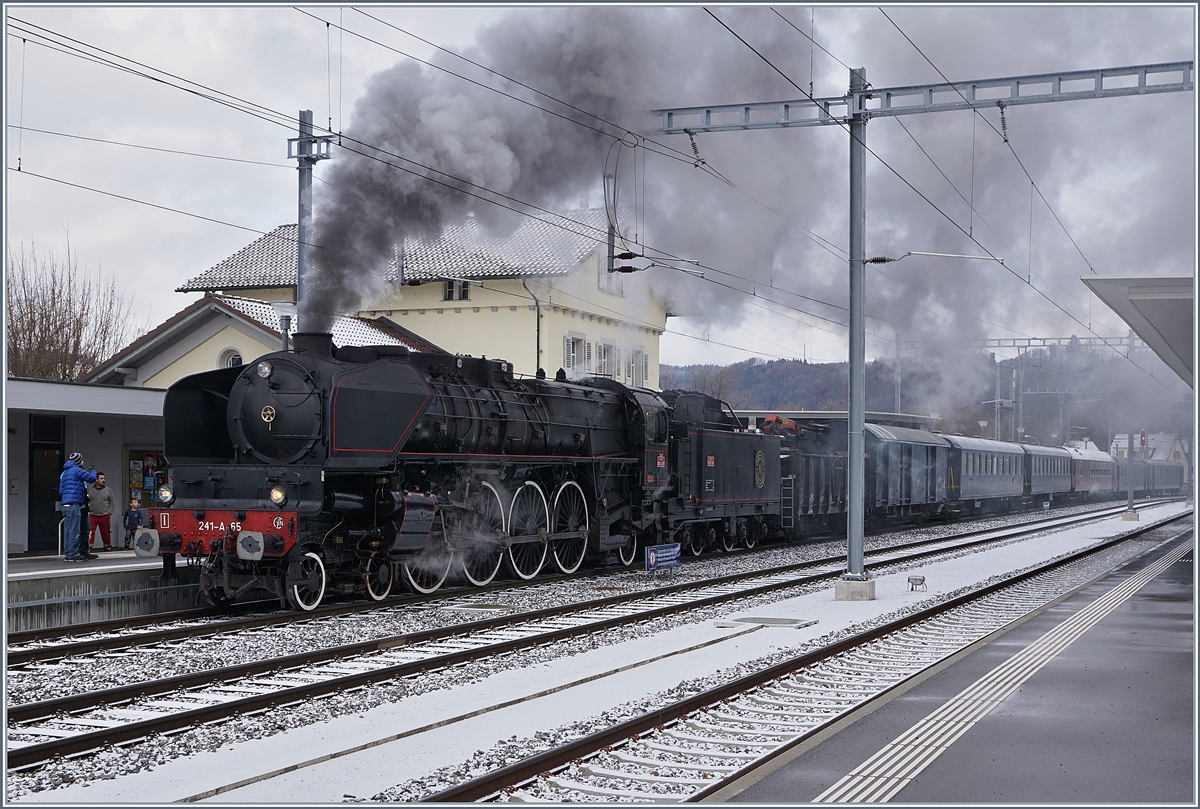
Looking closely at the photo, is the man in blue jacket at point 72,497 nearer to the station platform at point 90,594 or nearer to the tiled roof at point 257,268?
the station platform at point 90,594

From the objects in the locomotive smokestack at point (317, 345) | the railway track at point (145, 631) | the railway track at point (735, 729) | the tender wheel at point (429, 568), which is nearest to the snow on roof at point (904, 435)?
the tender wheel at point (429, 568)

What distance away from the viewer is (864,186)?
15.2m

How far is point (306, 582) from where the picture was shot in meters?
12.9

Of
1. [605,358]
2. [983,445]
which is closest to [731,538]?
[605,358]

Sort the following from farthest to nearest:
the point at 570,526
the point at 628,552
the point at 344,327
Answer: the point at 344,327 < the point at 628,552 < the point at 570,526

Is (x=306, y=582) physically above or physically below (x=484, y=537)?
below

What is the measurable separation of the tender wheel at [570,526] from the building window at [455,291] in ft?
53.7

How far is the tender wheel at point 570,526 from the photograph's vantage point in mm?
17734

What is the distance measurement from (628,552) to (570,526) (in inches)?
98.6

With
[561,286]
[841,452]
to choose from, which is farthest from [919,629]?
[561,286]

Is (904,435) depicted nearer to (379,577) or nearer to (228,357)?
(228,357)

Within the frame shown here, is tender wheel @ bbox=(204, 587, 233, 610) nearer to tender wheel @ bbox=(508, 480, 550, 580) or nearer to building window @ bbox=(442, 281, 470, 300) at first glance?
tender wheel @ bbox=(508, 480, 550, 580)

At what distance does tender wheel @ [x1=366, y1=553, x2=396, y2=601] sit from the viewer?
1372 centimetres

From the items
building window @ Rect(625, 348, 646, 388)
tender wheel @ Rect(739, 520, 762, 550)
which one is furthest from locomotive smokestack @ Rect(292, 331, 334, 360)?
building window @ Rect(625, 348, 646, 388)
